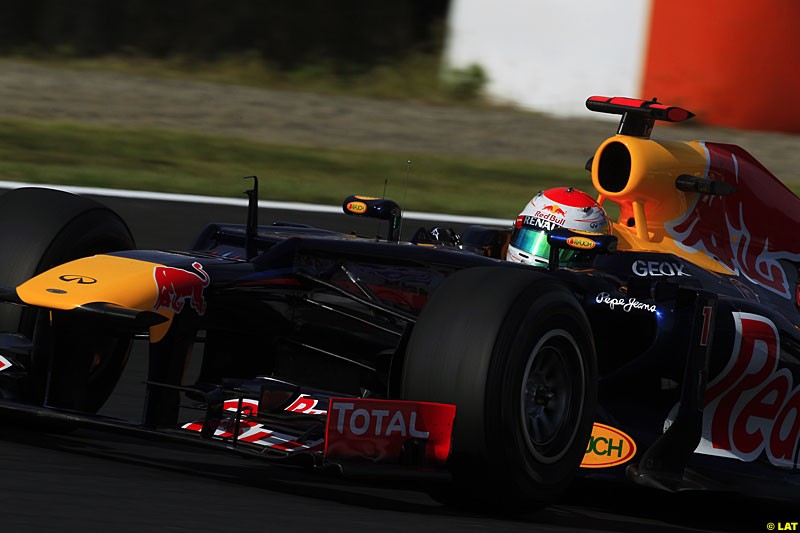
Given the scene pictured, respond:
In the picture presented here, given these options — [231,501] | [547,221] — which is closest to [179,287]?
[231,501]

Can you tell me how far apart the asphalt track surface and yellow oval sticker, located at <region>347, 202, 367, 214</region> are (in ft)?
4.00

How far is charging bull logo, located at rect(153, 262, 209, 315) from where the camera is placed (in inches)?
190

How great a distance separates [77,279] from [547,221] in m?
1.99

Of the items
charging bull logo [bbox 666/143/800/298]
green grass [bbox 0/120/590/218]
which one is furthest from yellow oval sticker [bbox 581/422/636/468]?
green grass [bbox 0/120/590/218]

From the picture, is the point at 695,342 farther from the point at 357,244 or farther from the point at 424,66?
the point at 424,66

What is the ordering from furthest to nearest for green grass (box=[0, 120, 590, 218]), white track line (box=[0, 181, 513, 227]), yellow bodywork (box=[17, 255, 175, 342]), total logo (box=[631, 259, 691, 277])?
green grass (box=[0, 120, 590, 218]) < white track line (box=[0, 181, 513, 227]) < total logo (box=[631, 259, 691, 277]) < yellow bodywork (box=[17, 255, 175, 342])

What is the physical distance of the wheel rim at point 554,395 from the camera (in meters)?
4.49

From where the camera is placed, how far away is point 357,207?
5.96m

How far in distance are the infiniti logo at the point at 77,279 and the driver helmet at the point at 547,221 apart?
5.69 ft

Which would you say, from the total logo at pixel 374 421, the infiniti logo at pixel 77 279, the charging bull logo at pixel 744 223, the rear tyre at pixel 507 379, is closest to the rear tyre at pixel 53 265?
the infiniti logo at pixel 77 279

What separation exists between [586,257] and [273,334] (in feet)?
4.07

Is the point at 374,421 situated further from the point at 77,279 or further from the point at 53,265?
the point at 53,265

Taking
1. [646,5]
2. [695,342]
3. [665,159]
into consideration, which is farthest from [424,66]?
[695,342]

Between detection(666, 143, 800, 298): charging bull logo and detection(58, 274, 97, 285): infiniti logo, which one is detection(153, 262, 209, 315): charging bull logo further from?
detection(666, 143, 800, 298): charging bull logo
